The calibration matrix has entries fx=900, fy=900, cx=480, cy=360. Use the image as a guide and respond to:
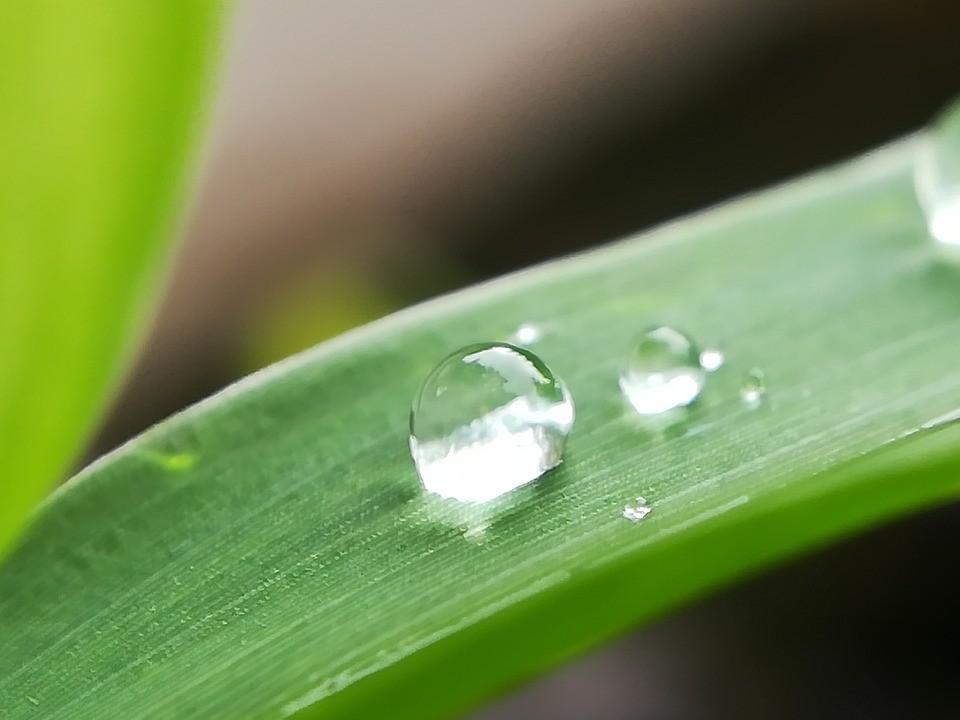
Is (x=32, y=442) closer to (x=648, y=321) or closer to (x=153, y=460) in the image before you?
(x=153, y=460)

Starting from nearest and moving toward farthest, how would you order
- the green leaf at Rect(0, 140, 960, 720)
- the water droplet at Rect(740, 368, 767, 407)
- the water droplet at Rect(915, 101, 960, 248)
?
the green leaf at Rect(0, 140, 960, 720) < the water droplet at Rect(740, 368, 767, 407) < the water droplet at Rect(915, 101, 960, 248)

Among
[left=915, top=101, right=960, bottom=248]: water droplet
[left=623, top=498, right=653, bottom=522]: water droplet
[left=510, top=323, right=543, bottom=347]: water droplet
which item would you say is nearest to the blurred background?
[left=915, top=101, right=960, bottom=248]: water droplet

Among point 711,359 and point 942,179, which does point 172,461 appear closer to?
point 711,359

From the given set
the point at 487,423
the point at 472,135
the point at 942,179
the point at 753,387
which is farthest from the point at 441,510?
the point at 472,135

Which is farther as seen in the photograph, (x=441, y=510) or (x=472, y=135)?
(x=472, y=135)

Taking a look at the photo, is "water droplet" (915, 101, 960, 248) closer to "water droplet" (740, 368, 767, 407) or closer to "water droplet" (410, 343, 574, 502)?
"water droplet" (740, 368, 767, 407)

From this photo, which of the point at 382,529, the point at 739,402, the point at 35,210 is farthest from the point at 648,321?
the point at 35,210
